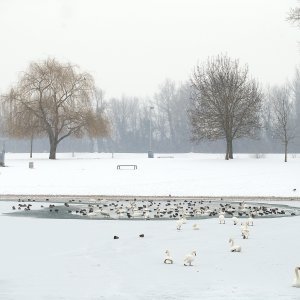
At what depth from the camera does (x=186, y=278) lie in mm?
11383

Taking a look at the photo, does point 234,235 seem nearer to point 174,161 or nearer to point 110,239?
point 110,239

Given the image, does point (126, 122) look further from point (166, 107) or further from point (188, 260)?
point (188, 260)

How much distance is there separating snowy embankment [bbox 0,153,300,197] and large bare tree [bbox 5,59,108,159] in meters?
7.00

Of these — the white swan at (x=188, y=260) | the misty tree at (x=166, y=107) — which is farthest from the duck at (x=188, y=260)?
the misty tree at (x=166, y=107)

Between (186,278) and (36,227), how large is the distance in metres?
9.03

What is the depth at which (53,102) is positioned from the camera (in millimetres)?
61719

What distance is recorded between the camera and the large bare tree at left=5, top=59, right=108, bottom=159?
6088 cm

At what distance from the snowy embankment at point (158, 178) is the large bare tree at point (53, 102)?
23.0 feet

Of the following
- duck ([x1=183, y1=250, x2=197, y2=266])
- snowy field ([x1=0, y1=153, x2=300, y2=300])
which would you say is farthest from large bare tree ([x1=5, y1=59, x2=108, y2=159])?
duck ([x1=183, y1=250, x2=197, y2=266])

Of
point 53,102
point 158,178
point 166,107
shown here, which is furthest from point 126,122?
point 158,178

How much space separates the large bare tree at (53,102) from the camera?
60.9m

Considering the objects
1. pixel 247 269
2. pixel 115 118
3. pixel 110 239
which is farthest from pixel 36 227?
pixel 115 118

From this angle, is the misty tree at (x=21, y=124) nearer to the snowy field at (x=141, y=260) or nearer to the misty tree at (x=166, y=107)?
the snowy field at (x=141, y=260)

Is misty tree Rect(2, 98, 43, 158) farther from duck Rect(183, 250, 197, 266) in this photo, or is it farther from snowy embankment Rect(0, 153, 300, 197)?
duck Rect(183, 250, 197, 266)
